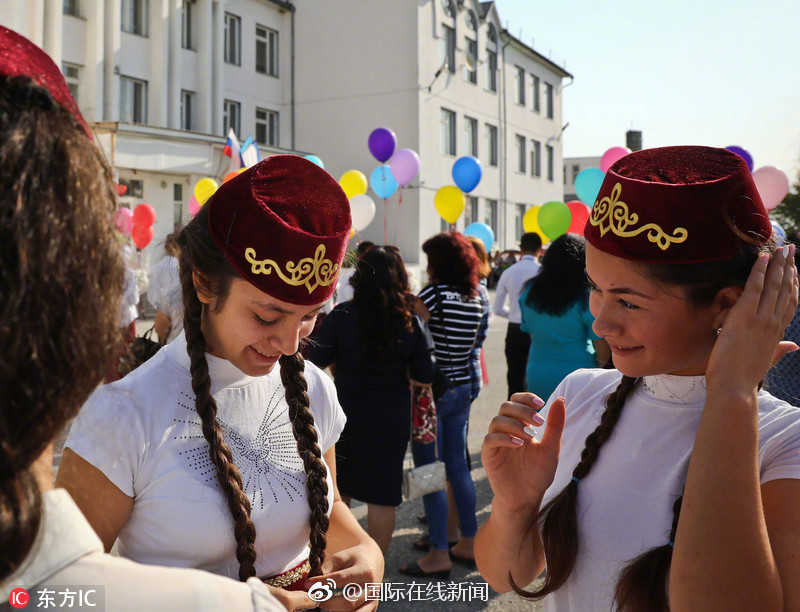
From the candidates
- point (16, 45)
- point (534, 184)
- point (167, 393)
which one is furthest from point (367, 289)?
point (534, 184)

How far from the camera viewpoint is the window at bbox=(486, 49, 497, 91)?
2802 centimetres

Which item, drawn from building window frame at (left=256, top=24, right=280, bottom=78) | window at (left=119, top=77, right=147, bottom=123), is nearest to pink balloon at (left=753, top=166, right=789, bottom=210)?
window at (left=119, top=77, right=147, bottom=123)

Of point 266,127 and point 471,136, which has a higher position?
point 471,136

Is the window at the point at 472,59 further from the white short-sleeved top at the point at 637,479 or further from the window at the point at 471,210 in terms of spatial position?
the white short-sleeved top at the point at 637,479

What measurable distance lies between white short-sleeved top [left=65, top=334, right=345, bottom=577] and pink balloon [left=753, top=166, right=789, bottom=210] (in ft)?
23.9

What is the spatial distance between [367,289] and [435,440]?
105 cm

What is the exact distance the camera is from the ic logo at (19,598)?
28.8 inches

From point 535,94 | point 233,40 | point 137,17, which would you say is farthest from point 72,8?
point 535,94

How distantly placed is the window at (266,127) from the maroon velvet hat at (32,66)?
79.6 ft

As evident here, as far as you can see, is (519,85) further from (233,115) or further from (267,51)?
(233,115)

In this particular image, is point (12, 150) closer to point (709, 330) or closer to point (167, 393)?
point (167, 393)

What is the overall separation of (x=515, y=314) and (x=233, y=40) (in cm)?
1941

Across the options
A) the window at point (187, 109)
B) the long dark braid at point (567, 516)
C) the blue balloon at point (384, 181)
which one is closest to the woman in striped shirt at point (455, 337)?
the long dark braid at point (567, 516)

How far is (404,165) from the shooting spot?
36.5 ft
